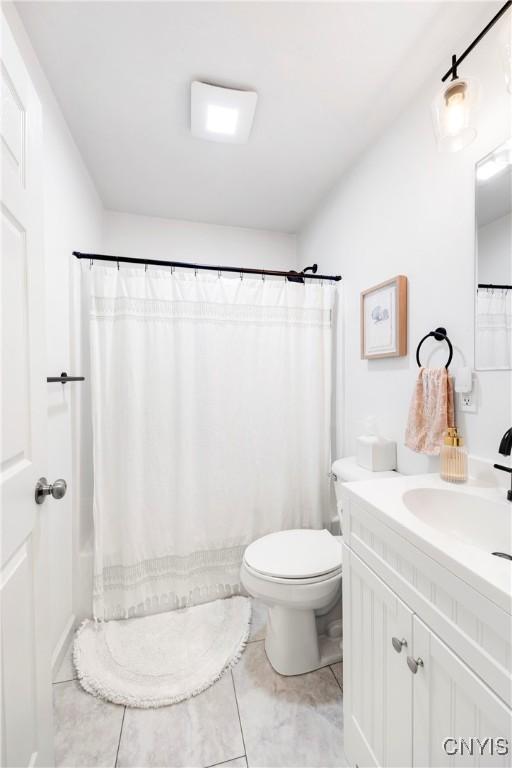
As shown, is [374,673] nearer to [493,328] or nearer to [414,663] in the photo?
[414,663]

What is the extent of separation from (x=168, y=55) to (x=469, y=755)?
2.08 meters

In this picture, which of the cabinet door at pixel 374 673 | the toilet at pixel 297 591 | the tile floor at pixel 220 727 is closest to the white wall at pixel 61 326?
the tile floor at pixel 220 727

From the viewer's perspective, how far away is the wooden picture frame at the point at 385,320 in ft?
4.54

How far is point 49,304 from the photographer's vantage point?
1.30 metres

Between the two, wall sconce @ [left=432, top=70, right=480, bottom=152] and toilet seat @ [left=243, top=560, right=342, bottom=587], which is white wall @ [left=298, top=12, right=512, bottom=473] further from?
toilet seat @ [left=243, top=560, right=342, bottom=587]

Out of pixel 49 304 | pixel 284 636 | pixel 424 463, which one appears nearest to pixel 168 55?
pixel 49 304

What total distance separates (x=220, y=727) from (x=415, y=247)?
1.99 metres

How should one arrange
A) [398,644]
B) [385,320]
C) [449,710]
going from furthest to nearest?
[385,320], [398,644], [449,710]

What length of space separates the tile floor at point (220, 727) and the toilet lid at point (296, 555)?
0.45 m

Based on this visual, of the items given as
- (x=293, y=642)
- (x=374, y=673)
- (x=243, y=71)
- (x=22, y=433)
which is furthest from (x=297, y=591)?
(x=243, y=71)

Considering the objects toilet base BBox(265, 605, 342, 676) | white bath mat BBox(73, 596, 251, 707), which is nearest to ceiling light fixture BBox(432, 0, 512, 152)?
toilet base BBox(265, 605, 342, 676)

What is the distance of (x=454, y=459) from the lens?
1061mm

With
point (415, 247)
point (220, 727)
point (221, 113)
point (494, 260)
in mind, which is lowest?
point (220, 727)

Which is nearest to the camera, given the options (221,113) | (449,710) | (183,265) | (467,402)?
(449,710)
